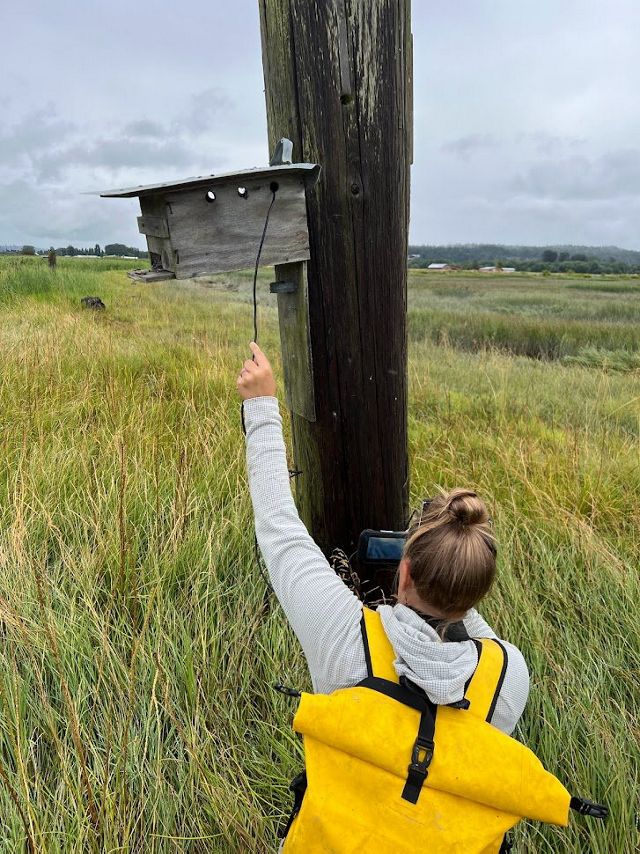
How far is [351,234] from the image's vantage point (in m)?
1.57

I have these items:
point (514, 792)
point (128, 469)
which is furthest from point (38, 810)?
point (128, 469)

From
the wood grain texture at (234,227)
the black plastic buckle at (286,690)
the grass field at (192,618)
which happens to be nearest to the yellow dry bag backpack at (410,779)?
the black plastic buckle at (286,690)

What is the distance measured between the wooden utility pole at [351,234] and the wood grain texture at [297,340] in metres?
0.01

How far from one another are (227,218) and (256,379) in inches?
17.2

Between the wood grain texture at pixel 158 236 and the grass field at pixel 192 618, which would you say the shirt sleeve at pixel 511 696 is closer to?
the grass field at pixel 192 618

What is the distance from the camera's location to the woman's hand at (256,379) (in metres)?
1.43

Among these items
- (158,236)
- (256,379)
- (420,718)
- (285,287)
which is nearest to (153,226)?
(158,236)

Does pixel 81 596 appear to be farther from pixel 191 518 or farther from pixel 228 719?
pixel 228 719

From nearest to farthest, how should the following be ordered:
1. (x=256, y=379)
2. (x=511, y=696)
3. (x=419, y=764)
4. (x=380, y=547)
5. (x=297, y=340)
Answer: (x=419, y=764) < (x=511, y=696) < (x=256, y=379) < (x=297, y=340) < (x=380, y=547)

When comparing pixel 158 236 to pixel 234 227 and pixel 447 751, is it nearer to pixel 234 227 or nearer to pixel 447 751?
pixel 234 227

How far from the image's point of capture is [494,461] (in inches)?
140

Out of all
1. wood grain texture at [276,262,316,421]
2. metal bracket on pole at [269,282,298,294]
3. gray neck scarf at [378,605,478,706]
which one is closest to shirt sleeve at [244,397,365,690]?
gray neck scarf at [378,605,478,706]

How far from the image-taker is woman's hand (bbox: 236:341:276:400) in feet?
4.70

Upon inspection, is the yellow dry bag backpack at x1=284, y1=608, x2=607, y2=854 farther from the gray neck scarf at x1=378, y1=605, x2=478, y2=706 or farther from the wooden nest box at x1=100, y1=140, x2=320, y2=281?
the wooden nest box at x1=100, y1=140, x2=320, y2=281
